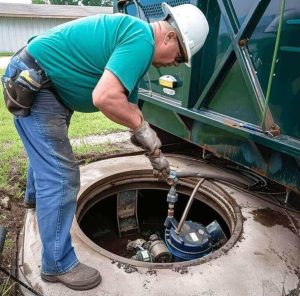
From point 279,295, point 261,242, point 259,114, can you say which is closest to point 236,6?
point 259,114

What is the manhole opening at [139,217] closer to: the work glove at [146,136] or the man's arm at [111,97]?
the work glove at [146,136]

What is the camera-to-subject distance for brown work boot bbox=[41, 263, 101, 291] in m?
2.12

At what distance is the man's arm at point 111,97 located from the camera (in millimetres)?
1799

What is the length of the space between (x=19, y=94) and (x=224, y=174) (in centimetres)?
225

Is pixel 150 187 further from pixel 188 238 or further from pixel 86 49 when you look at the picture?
pixel 86 49

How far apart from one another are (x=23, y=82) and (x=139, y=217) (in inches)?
108

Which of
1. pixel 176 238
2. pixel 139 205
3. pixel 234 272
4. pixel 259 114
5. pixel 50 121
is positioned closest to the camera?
pixel 50 121

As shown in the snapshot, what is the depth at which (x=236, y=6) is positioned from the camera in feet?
8.39

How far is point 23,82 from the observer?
6.50 feet

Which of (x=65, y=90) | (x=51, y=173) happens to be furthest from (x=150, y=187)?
(x=65, y=90)

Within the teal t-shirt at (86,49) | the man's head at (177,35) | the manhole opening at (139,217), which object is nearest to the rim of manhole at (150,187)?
the manhole opening at (139,217)

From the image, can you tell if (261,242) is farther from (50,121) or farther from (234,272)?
(50,121)

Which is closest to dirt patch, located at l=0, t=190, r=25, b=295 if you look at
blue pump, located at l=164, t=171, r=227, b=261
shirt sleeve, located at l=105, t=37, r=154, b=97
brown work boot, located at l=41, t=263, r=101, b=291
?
brown work boot, located at l=41, t=263, r=101, b=291

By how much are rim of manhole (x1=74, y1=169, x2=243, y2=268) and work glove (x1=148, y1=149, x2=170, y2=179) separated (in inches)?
26.0
